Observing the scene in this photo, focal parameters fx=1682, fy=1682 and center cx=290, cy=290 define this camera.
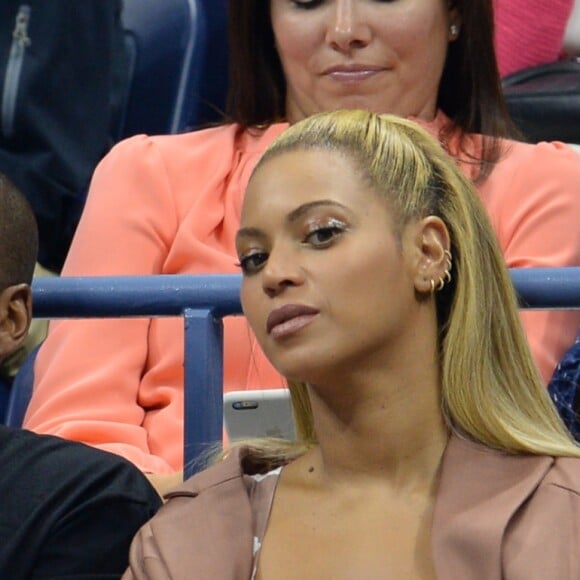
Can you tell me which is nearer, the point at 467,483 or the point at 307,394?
the point at 467,483

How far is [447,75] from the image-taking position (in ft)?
8.23

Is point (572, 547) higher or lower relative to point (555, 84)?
higher

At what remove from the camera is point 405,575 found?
162cm

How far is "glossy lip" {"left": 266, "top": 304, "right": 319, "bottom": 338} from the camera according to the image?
167 centimetres

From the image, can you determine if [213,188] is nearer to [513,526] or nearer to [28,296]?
[28,296]

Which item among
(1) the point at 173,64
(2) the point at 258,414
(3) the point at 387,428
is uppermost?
(3) the point at 387,428

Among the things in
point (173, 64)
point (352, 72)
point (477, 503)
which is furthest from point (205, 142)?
point (477, 503)

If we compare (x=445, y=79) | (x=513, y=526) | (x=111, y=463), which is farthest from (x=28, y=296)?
(x=445, y=79)

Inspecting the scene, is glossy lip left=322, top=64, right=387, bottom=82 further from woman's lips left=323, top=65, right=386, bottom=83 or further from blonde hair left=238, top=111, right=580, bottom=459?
blonde hair left=238, top=111, right=580, bottom=459

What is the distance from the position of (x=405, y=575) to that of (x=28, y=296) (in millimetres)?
560

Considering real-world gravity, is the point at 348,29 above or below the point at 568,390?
above

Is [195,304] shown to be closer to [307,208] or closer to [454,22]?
[307,208]

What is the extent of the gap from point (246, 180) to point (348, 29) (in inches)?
10.1

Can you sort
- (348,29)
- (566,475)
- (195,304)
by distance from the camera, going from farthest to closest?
1. (348,29)
2. (195,304)
3. (566,475)
